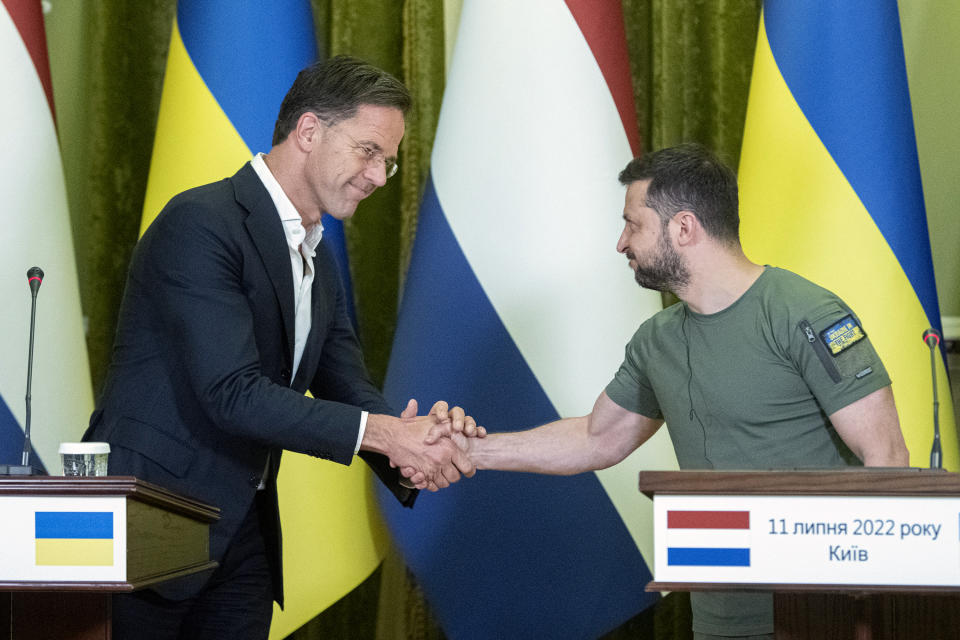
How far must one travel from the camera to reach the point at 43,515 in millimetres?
1348

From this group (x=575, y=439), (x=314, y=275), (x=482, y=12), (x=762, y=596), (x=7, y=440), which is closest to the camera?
(x=762, y=596)

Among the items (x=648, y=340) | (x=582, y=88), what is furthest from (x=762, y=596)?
(x=582, y=88)

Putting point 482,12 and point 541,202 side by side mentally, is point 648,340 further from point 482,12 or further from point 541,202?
point 482,12

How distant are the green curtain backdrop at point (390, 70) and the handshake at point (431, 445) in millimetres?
1023

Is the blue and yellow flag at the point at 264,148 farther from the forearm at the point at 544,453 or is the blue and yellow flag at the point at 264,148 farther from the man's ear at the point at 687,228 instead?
the man's ear at the point at 687,228

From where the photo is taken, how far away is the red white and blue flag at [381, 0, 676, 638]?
2.67 meters

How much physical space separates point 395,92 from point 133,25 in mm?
1628

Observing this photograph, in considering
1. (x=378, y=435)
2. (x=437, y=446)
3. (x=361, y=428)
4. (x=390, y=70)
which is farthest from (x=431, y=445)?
(x=390, y=70)

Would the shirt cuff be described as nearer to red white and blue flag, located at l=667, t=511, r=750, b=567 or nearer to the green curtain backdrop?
red white and blue flag, located at l=667, t=511, r=750, b=567

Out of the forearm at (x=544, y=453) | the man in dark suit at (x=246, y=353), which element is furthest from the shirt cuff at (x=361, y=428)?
the forearm at (x=544, y=453)

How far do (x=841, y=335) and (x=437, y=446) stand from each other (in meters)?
0.89

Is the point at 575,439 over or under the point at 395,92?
under

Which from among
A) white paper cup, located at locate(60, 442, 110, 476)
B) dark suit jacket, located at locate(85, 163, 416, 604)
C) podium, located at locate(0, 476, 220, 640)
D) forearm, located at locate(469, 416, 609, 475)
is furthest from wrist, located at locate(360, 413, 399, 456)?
podium, located at locate(0, 476, 220, 640)

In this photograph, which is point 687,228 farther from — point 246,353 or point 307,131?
point 246,353
